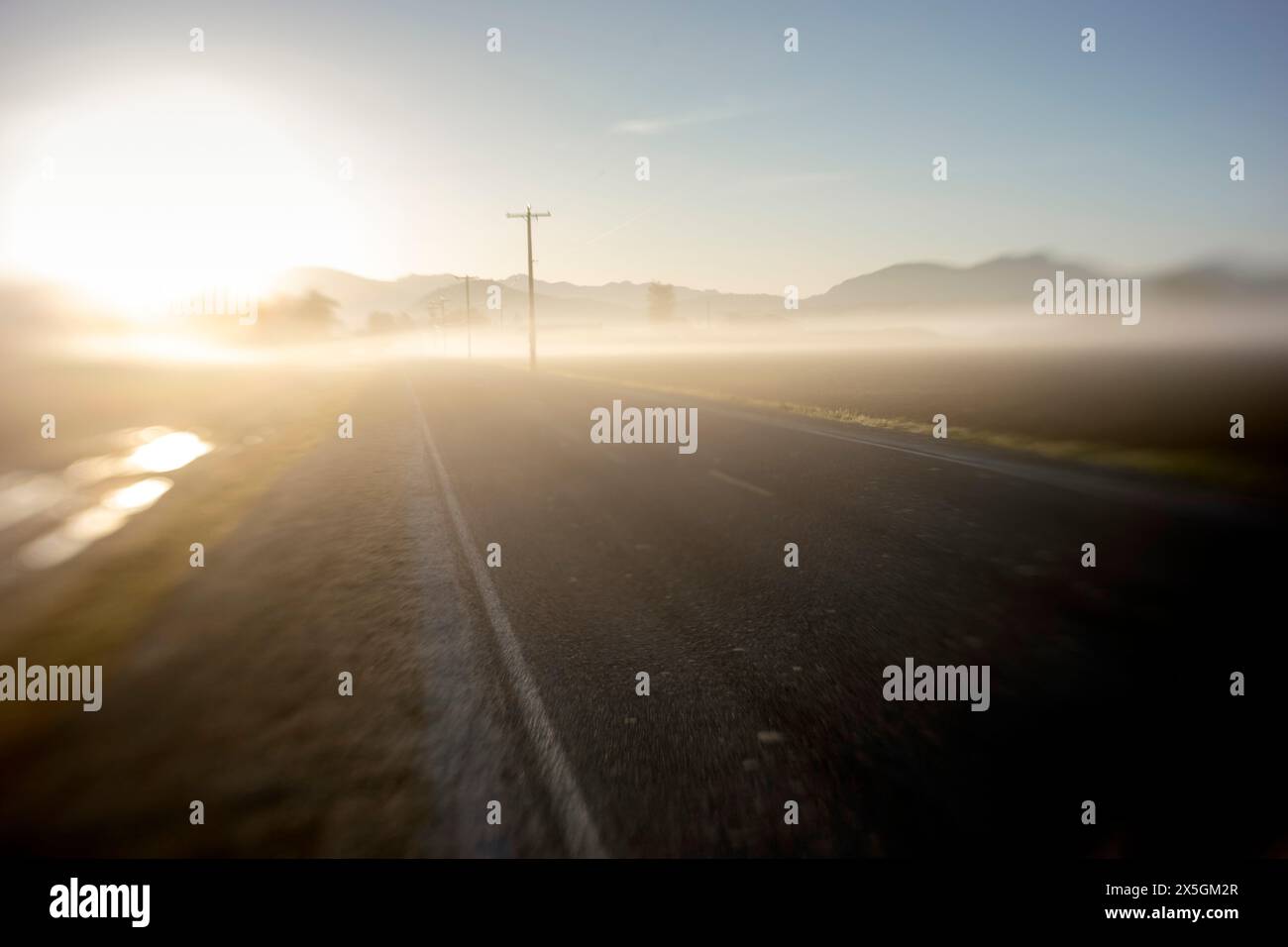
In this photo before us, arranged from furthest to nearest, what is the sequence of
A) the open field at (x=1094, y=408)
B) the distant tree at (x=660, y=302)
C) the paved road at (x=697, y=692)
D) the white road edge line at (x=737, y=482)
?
the distant tree at (x=660, y=302) → the open field at (x=1094, y=408) → the white road edge line at (x=737, y=482) → the paved road at (x=697, y=692)

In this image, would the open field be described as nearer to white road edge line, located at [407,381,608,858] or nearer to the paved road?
the paved road

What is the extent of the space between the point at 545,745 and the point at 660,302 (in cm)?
17296

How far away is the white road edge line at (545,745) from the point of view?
8.95ft

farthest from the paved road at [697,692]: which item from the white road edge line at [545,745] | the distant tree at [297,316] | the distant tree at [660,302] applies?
the distant tree at [660,302]

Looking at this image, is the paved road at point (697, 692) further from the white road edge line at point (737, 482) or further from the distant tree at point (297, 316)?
the distant tree at point (297, 316)

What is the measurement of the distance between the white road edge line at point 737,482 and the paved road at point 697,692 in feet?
4.18

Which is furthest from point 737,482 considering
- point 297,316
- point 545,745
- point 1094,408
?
point 297,316

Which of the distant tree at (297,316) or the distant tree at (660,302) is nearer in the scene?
the distant tree at (297,316)

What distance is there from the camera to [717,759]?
3291mm

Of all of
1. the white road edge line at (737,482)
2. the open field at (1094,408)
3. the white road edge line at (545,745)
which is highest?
the open field at (1094,408)

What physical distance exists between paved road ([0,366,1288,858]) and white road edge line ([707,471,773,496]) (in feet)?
4.18

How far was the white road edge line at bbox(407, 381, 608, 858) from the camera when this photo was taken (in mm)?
2727
